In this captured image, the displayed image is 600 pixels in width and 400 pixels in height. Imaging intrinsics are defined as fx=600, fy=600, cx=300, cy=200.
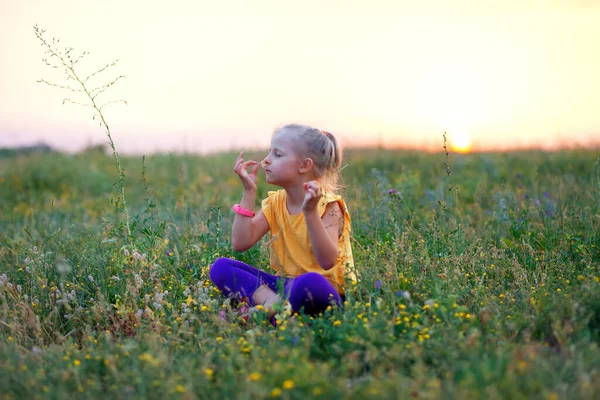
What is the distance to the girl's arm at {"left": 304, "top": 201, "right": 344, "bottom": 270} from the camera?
11.5 feet

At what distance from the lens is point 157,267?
4.14m

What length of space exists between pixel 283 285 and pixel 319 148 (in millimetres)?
1002

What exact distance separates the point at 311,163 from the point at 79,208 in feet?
17.9

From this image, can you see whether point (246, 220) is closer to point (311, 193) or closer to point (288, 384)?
point (311, 193)

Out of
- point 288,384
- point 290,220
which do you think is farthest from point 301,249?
point 288,384

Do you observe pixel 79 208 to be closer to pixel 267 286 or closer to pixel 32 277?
pixel 32 277

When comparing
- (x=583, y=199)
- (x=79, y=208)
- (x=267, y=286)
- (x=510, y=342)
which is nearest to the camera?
(x=510, y=342)

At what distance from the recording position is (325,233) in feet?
11.7

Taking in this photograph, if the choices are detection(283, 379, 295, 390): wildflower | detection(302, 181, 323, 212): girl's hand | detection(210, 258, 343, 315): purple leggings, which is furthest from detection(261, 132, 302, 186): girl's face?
detection(283, 379, 295, 390): wildflower

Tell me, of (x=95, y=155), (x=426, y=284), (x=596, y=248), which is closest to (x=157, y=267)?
(x=426, y=284)

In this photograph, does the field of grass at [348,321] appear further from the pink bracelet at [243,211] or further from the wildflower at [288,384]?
the pink bracelet at [243,211]

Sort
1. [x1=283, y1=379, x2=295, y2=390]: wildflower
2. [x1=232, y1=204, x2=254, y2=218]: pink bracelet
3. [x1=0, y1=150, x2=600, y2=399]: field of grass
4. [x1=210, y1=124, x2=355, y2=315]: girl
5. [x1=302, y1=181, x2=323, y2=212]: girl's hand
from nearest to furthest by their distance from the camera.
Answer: [x1=283, y1=379, x2=295, y2=390]: wildflower → [x1=0, y1=150, x2=600, y2=399]: field of grass → [x1=302, y1=181, x2=323, y2=212]: girl's hand → [x1=210, y1=124, x2=355, y2=315]: girl → [x1=232, y1=204, x2=254, y2=218]: pink bracelet

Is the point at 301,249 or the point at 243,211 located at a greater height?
the point at 243,211

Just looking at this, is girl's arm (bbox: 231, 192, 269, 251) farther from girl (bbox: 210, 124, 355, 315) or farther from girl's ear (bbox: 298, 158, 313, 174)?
girl's ear (bbox: 298, 158, 313, 174)
